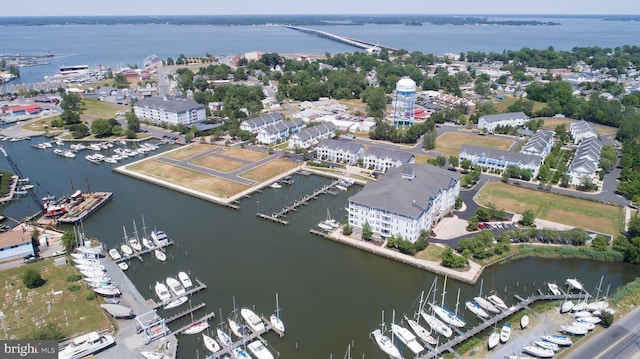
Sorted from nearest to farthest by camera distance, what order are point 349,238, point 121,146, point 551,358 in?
point 551,358 → point 349,238 → point 121,146

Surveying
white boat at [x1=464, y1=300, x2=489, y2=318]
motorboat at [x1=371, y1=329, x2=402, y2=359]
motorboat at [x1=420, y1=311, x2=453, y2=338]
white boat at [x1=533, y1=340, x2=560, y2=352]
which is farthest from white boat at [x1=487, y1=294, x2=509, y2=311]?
motorboat at [x1=371, y1=329, x2=402, y2=359]

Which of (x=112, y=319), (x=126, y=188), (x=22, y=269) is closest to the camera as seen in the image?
(x=112, y=319)

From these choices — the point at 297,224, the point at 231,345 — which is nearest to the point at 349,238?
the point at 297,224

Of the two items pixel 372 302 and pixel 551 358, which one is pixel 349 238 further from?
pixel 551 358

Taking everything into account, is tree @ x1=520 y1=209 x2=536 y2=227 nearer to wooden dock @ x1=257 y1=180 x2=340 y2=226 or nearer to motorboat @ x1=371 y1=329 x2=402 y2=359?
wooden dock @ x1=257 y1=180 x2=340 y2=226

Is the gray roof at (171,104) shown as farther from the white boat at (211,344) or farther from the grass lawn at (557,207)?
the white boat at (211,344)
